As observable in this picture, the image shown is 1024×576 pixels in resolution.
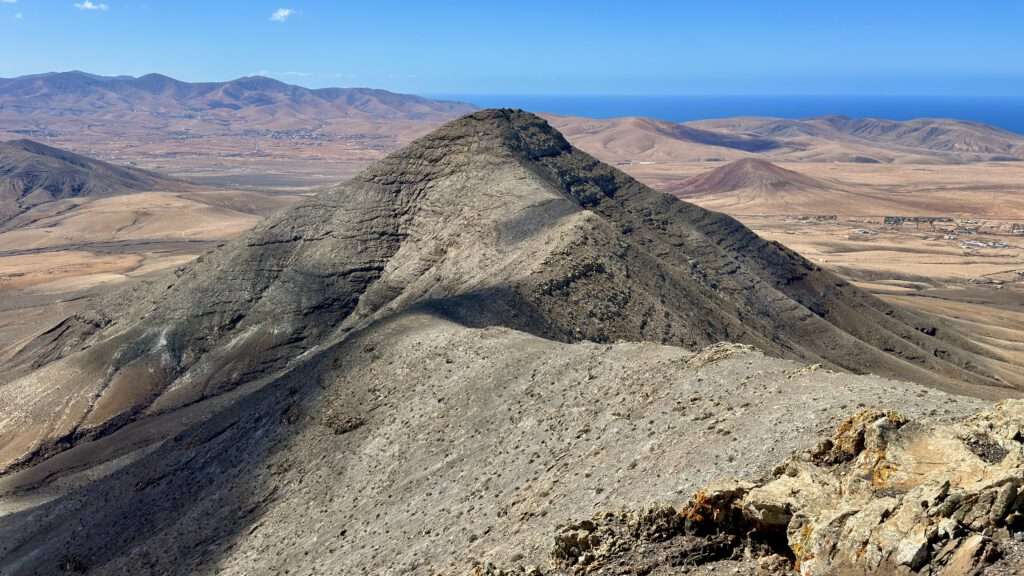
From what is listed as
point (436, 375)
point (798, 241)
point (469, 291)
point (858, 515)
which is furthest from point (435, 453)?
point (798, 241)

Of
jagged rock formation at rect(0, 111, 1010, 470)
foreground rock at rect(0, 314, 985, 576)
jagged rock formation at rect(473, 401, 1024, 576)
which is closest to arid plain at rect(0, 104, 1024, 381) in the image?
jagged rock formation at rect(0, 111, 1010, 470)

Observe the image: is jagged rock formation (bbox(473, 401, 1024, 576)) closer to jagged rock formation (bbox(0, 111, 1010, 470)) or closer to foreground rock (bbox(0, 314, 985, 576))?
foreground rock (bbox(0, 314, 985, 576))

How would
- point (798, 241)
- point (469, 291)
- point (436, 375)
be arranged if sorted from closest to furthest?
1. point (436, 375)
2. point (469, 291)
3. point (798, 241)

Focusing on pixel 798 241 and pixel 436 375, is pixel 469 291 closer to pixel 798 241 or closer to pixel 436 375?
pixel 436 375

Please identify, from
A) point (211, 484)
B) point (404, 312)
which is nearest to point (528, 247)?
point (404, 312)

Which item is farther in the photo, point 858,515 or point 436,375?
point 436,375

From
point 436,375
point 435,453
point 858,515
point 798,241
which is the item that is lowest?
point 798,241

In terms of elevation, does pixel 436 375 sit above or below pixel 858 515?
below

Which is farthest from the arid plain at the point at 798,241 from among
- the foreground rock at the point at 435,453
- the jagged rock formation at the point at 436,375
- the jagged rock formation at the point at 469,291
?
the foreground rock at the point at 435,453
